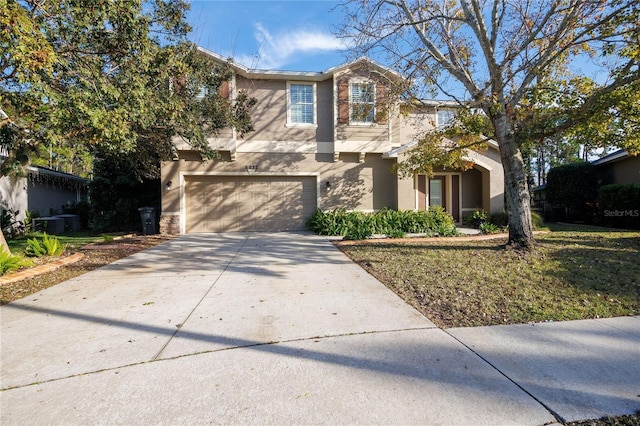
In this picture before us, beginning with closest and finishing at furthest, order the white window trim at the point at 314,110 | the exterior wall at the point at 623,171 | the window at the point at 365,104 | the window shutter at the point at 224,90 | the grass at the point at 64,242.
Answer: the grass at the point at 64,242 → the window at the point at 365,104 → the window shutter at the point at 224,90 → the white window trim at the point at 314,110 → the exterior wall at the point at 623,171

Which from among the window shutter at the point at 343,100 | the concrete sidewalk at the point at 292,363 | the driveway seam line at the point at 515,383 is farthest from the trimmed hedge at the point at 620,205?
the driveway seam line at the point at 515,383

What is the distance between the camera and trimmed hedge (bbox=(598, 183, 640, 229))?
12344 millimetres

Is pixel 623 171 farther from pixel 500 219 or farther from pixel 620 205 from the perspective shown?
pixel 500 219

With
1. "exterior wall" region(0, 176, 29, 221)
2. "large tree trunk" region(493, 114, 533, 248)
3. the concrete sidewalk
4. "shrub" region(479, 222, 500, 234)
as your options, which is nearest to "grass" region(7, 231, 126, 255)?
"exterior wall" region(0, 176, 29, 221)

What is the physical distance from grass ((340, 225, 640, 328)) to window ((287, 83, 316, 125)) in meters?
6.67

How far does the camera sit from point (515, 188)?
7.26 m

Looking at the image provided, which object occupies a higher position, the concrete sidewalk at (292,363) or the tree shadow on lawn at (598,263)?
the tree shadow on lawn at (598,263)

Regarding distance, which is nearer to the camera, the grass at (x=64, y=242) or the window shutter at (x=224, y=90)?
the grass at (x=64, y=242)

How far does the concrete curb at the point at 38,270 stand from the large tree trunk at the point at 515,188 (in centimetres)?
997

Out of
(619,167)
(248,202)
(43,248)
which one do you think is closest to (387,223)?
(248,202)

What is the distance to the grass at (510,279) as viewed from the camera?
4.02 metres

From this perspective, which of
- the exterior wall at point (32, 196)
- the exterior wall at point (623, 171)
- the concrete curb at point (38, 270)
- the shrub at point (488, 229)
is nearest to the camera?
the concrete curb at point (38, 270)

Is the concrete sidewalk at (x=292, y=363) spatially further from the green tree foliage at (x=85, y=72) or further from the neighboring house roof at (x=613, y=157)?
the neighboring house roof at (x=613, y=157)

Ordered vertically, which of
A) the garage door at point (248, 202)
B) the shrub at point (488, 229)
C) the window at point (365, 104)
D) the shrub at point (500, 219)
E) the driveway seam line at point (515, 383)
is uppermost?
the window at point (365, 104)
